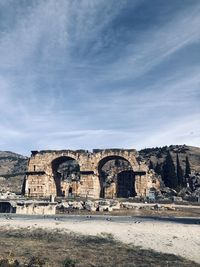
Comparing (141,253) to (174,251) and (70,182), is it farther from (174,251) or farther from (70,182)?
(70,182)

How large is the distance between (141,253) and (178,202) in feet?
106

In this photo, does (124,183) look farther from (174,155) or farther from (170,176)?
(174,155)

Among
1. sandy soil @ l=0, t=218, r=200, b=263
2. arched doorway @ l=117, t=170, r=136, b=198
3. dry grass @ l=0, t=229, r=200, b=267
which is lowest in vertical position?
dry grass @ l=0, t=229, r=200, b=267

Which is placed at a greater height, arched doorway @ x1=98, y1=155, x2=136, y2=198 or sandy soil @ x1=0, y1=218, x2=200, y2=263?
arched doorway @ x1=98, y1=155, x2=136, y2=198

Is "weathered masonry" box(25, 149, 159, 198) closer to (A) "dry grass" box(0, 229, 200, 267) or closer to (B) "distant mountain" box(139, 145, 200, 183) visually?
(A) "dry grass" box(0, 229, 200, 267)

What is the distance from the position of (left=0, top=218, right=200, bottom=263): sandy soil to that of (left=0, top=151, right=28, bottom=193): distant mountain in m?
56.6

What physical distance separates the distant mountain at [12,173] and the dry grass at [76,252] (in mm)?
61599

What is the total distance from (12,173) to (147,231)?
10901 centimetres

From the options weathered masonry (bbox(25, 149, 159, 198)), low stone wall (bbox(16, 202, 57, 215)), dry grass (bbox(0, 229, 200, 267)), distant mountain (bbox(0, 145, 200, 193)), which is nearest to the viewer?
dry grass (bbox(0, 229, 200, 267))

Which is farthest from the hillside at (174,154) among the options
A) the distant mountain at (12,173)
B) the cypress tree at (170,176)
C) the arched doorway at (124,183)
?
the distant mountain at (12,173)

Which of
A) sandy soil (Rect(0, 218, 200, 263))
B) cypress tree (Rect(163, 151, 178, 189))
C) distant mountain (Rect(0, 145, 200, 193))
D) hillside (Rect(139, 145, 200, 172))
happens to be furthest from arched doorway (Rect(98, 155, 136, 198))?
sandy soil (Rect(0, 218, 200, 263))

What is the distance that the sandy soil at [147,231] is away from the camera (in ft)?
79.2

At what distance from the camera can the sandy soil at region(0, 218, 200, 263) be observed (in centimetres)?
2412

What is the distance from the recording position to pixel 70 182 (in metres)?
70.2
